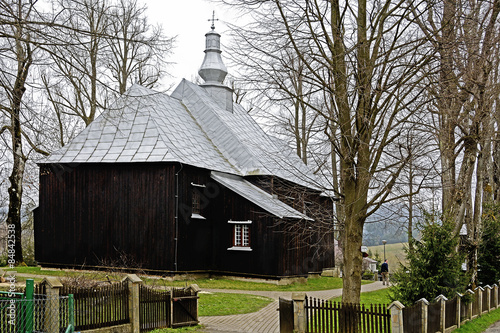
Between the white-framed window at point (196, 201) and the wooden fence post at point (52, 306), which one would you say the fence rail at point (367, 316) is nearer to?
the wooden fence post at point (52, 306)

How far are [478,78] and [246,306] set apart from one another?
1039cm

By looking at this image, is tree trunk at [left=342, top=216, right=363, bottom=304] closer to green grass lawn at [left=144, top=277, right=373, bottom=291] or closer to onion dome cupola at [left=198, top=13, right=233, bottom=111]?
green grass lawn at [left=144, top=277, right=373, bottom=291]

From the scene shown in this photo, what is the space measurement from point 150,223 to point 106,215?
2.14m

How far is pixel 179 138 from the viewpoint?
24391 millimetres

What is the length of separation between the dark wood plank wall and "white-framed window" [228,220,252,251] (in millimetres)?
3362

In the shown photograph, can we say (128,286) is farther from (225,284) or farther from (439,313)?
(225,284)

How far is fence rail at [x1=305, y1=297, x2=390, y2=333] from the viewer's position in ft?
36.2

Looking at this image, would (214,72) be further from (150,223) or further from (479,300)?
(479,300)

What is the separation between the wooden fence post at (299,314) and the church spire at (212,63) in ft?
70.6

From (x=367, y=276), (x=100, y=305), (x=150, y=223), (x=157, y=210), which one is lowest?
(x=367, y=276)

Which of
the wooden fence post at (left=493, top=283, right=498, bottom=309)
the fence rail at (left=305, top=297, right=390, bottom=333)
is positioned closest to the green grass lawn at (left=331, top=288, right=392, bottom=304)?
the wooden fence post at (left=493, top=283, right=498, bottom=309)

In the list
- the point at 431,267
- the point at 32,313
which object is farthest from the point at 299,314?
the point at 32,313

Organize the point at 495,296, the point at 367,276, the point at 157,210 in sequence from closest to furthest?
the point at 495,296, the point at 157,210, the point at 367,276

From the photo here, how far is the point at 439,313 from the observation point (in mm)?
13281
